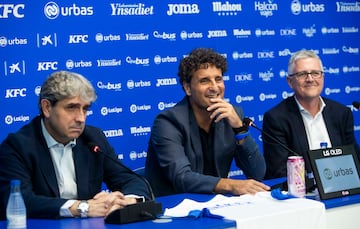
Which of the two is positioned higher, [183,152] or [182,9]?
[182,9]

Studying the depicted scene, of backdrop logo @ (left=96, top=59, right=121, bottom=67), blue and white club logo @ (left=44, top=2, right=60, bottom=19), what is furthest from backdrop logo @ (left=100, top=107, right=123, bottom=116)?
blue and white club logo @ (left=44, top=2, right=60, bottom=19)

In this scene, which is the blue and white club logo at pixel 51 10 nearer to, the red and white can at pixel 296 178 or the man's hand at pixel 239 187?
the man's hand at pixel 239 187

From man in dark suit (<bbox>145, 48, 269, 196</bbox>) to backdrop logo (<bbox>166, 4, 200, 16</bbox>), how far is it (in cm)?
106

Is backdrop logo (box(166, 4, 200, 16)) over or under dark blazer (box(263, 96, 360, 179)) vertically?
over

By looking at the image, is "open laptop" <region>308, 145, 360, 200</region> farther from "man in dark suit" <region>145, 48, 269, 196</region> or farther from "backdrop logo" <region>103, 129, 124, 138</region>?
"backdrop logo" <region>103, 129, 124, 138</region>

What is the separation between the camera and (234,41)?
5547 millimetres

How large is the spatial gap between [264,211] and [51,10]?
2.27 metres

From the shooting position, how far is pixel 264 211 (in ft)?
9.93

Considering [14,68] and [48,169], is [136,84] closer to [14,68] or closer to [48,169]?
[14,68]

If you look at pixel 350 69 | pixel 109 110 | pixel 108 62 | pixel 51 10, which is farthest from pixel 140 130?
pixel 350 69

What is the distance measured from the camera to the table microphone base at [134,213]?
2883 mm

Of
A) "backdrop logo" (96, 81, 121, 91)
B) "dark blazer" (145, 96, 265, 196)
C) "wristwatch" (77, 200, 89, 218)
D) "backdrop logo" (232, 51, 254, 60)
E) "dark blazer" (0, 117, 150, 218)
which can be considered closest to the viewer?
"wristwatch" (77, 200, 89, 218)

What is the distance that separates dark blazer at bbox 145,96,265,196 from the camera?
3893 millimetres

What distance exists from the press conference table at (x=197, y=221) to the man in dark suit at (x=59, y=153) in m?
0.20
